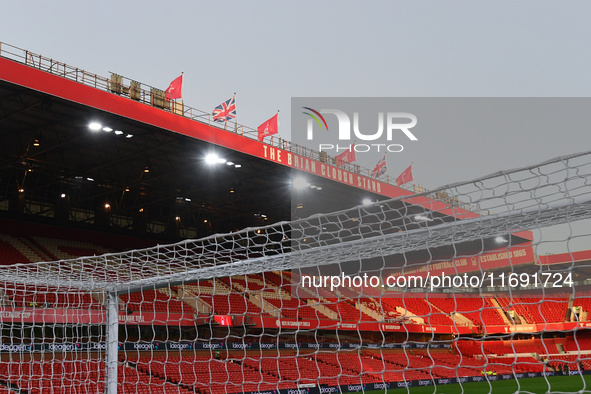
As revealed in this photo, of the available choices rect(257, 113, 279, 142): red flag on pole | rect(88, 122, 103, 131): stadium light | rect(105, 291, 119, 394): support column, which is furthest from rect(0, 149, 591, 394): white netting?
rect(88, 122, 103, 131): stadium light

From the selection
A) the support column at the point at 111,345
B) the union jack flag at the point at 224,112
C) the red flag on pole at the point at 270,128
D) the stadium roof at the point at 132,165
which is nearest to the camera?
the support column at the point at 111,345

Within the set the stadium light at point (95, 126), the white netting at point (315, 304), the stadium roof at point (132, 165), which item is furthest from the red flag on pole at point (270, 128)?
the stadium light at point (95, 126)

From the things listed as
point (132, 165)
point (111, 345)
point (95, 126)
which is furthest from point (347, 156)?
point (111, 345)

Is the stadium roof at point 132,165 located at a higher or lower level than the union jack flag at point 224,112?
lower

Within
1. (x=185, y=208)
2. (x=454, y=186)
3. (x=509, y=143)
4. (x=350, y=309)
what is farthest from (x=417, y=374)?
(x=509, y=143)

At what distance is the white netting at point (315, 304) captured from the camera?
4.35 meters

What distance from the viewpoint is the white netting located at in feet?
14.3

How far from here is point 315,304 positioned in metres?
4.54

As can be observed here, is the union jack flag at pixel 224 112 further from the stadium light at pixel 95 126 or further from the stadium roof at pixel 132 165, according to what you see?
the stadium light at pixel 95 126

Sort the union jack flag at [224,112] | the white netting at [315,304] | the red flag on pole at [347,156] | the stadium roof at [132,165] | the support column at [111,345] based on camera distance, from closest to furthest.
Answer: the white netting at [315,304] → the support column at [111,345] → the stadium roof at [132,165] → the union jack flag at [224,112] → the red flag on pole at [347,156]

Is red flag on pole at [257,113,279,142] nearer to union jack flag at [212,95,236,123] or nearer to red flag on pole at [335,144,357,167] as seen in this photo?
union jack flag at [212,95,236,123]

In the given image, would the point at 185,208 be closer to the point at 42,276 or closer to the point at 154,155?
the point at 154,155

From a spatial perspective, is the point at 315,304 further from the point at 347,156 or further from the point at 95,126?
the point at 347,156

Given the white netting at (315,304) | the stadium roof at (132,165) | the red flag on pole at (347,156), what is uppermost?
the red flag on pole at (347,156)
